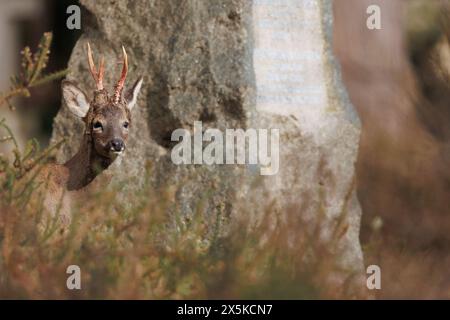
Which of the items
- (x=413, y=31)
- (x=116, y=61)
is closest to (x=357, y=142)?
(x=116, y=61)

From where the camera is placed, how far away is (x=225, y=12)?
346 inches

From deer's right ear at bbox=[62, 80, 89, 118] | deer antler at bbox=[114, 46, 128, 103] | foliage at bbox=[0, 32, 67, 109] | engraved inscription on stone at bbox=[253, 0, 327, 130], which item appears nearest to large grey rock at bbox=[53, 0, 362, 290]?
engraved inscription on stone at bbox=[253, 0, 327, 130]

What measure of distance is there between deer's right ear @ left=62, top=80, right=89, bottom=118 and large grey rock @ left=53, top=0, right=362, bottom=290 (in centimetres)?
38

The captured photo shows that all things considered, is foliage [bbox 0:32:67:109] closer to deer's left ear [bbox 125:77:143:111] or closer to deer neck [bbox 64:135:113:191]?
deer's left ear [bbox 125:77:143:111]

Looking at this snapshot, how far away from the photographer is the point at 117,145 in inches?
340

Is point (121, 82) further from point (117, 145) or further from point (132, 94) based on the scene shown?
point (117, 145)

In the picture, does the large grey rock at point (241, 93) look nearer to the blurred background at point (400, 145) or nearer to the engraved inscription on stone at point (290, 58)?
the engraved inscription on stone at point (290, 58)

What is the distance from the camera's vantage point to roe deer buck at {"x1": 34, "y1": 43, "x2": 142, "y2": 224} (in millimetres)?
8766

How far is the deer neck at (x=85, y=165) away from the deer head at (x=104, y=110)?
4cm

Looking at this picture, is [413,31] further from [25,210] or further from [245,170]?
[25,210]

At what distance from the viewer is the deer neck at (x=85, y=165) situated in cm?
895

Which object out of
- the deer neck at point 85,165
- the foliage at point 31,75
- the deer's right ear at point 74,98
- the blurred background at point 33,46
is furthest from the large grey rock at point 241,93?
the blurred background at point 33,46
